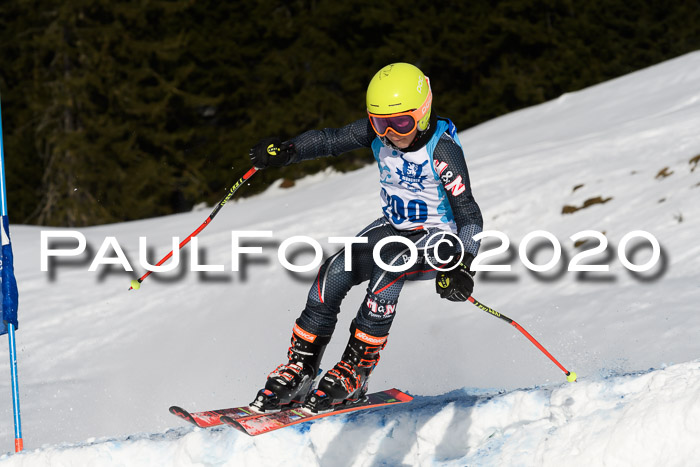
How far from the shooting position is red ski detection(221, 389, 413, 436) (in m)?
4.25

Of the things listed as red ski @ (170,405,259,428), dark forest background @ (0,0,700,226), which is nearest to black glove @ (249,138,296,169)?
red ski @ (170,405,259,428)

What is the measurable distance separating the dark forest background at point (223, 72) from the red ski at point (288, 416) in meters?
18.9

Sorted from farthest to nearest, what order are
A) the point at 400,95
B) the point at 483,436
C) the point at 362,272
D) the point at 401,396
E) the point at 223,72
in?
1. the point at 223,72
2. the point at 401,396
3. the point at 362,272
4. the point at 483,436
5. the point at 400,95

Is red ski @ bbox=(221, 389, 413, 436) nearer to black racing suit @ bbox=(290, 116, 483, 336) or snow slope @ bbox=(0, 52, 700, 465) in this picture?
snow slope @ bbox=(0, 52, 700, 465)

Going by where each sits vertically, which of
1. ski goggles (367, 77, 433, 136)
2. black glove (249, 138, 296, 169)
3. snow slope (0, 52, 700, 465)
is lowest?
snow slope (0, 52, 700, 465)

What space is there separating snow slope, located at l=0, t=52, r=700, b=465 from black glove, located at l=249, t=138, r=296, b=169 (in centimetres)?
163

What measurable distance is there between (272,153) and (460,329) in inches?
151

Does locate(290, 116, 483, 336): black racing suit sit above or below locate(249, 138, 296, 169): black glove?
below

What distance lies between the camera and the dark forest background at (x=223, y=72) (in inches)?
957

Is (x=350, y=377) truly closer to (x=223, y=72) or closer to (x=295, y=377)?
(x=295, y=377)

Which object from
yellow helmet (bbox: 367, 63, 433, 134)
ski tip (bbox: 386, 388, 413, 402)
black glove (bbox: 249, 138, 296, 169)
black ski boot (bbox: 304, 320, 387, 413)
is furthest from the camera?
ski tip (bbox: 386, 388, 413, 402)

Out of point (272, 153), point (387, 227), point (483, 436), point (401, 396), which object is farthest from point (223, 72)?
point (483, 436)

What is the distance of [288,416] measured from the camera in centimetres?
445

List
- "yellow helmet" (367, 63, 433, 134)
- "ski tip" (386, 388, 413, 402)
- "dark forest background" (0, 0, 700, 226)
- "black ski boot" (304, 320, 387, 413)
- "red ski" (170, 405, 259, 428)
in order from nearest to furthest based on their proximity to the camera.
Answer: "yellow helmet" (367, 63, 433, 134) → "red ski" (170, 405, 259, 428) → "black ski boot" (304, 320, 387, 413) → "ski tip" (386, 388, 413, 402) → "dark forest background" (0, 0, 700, 226)
